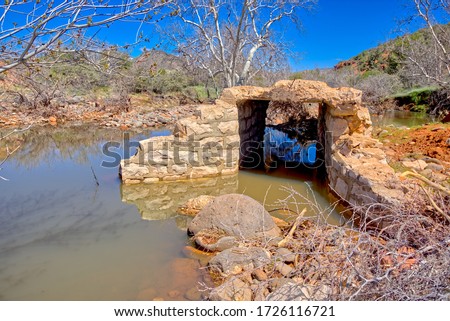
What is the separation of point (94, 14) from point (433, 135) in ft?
26.0

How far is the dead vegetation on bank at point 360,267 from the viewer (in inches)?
91.1

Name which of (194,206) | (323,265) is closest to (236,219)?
(194,206)

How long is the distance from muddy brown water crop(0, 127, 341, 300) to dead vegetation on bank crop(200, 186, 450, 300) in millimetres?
533

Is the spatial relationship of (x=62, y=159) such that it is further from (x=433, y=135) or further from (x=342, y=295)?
(x=433, y=135)

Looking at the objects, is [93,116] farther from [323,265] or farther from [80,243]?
[323,265]

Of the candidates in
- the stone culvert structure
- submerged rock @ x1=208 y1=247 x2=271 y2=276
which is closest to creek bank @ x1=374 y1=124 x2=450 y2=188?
the stone culvert structure

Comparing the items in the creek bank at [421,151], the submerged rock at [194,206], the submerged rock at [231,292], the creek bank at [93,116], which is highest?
the creek bank at [93,116]

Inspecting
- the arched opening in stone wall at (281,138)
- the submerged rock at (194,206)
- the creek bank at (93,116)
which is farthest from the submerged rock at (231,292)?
the creek bank at (93,116)

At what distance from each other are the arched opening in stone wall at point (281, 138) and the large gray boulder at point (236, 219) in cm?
366

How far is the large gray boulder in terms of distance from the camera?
438 cm

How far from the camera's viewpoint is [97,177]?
7.16 metres

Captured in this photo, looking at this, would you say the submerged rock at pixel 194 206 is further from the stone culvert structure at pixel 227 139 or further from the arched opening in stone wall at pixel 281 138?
the arched opening in stone wall at pixel 281 138

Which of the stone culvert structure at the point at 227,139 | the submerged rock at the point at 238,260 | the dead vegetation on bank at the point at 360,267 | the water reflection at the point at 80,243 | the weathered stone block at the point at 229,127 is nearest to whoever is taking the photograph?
the dead vegetation on bank at the point at 360,267

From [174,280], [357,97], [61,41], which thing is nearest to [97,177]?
[174,280]
